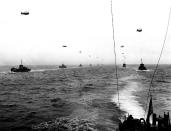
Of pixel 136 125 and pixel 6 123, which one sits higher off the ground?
pixel 136 125

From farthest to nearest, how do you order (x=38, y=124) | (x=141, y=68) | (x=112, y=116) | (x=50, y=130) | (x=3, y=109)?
(x=141, y=68), (x=3, y=109), (x=112, y=116), (x=38, y=124), (x=50, y=130)

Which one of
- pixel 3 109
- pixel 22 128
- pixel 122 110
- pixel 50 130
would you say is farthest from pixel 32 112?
pixel 122 110

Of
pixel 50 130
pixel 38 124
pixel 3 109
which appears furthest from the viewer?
pixel 3 109

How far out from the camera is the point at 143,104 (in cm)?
3067

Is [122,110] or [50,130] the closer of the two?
[50,130]

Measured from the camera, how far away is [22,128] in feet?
66.7

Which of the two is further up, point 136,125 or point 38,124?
point 136,125

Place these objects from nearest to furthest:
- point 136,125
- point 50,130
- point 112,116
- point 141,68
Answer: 1. point 136,125
2. point 50,130
3. point 112,116
4. point 141,68

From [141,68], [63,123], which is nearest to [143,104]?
[63,123]

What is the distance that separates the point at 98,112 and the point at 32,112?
7.98 meters

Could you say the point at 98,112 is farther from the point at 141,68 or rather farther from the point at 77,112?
the point at 141,68

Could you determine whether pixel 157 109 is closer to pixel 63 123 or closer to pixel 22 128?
pixel 63 123

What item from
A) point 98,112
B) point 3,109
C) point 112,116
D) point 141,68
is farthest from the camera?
point 141,68

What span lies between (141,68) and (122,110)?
135820mm
